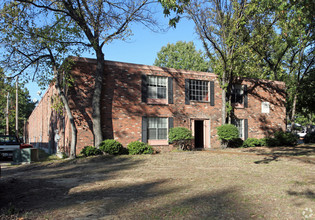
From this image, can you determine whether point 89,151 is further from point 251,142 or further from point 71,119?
point 251,142

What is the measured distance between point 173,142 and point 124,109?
4063 millimetres

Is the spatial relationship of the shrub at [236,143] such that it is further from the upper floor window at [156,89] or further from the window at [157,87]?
the window at [157,87]

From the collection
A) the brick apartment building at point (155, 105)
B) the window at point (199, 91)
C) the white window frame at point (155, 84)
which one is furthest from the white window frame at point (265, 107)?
the white window frame at point (155, 84)

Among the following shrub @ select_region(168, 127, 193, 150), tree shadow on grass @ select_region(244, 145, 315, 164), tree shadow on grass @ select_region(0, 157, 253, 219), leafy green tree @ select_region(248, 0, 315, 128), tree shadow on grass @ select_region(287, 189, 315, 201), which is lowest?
tree shadow on grass @ select_region(244, 145, 315, 164)

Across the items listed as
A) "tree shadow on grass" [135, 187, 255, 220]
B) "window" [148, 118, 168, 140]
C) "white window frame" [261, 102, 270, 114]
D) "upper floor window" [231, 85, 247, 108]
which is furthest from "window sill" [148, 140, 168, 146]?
"tree shadow on grass" [135, 187, 255, 220]

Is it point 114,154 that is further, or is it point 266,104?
point 266,104

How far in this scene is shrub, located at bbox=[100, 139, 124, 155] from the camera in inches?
613

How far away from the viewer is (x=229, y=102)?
2116 centimetres

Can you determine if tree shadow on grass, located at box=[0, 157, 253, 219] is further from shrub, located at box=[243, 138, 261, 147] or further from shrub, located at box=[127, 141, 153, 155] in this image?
shrub, located at box=[243, 138, 261, 147]

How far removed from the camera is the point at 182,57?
44.9m

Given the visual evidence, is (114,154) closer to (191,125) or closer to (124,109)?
(124,109)

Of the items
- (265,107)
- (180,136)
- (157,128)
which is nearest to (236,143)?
(265,107)

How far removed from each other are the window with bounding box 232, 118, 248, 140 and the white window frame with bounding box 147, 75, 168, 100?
6.72m

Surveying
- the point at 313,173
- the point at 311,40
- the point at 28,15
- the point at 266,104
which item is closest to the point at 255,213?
the point at 313,173
